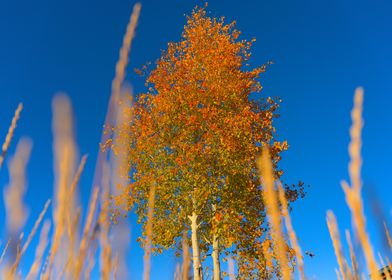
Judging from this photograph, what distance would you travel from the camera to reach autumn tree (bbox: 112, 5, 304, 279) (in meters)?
13.0

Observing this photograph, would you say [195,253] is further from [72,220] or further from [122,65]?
[122,65]

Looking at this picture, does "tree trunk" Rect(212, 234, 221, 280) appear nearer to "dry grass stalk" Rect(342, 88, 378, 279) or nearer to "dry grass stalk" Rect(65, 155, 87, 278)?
"dry grass stalk" Rect(65, 155, 87, 278)

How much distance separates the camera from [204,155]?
518 inches

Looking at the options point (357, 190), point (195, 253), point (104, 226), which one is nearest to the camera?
point (357, 190)

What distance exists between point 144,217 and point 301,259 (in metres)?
12.9

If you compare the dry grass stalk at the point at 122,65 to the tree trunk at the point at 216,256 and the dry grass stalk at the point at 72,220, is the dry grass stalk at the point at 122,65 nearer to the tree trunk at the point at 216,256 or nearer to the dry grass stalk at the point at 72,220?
the dry grass stalk at the point at 72,220

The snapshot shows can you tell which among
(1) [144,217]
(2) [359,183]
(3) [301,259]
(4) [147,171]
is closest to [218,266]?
(1) [144,217]

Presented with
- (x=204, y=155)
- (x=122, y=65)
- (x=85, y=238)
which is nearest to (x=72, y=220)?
(x=85, y=238)

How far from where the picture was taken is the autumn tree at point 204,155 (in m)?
13.0

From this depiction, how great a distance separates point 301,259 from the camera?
5.35ft

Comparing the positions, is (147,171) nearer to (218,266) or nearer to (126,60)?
(218,266)

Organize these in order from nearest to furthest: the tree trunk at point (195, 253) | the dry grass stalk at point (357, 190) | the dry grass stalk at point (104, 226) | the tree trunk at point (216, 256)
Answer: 1. the dry grass stalk at point (357, 190)
2. the dry grass stalk at point (104, 226)
3. the tree trunk at point (195, 253)
4. the tree trunk at point (216, 256)

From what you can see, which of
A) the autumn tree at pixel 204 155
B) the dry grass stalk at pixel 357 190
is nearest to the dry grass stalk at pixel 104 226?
the dry grass stalk at pixel 357 190

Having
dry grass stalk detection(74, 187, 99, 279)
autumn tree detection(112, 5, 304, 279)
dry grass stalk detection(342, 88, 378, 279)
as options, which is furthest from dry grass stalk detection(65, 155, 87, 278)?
autumn tree detection(112, 5, 304, 279)
